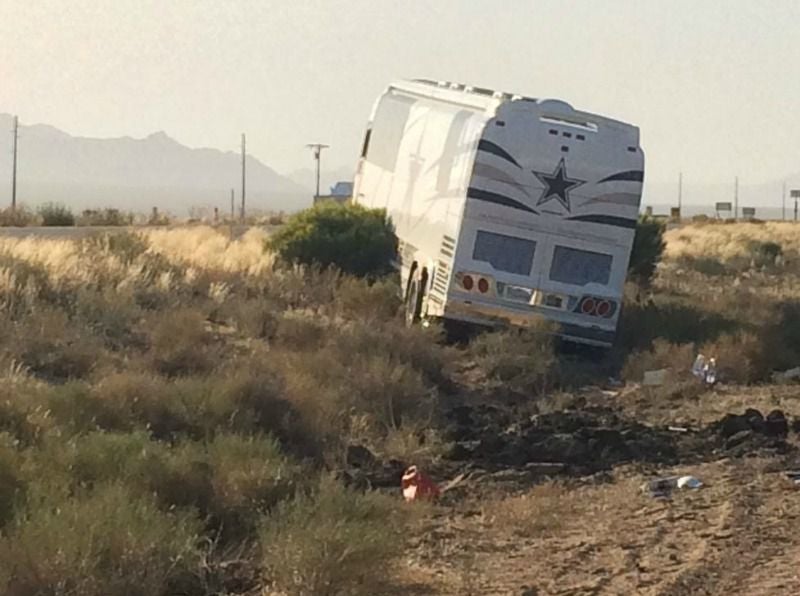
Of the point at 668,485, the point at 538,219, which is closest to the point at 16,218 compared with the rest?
the point at 538,219

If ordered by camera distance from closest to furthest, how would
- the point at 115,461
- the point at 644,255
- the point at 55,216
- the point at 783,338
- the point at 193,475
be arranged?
1. the point at 115,461
2. the point at 193,475
3. the point at 783,338
4. the point at 644,255
5. the point at 55,216

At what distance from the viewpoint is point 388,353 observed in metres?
20.6

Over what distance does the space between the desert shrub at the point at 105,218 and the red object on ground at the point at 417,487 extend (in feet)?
149

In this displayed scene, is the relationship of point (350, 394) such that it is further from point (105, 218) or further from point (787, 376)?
point (105, 218)

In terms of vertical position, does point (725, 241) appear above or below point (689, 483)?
below

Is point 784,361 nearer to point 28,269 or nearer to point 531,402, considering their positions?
point 531,402

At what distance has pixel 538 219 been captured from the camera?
23266 mm

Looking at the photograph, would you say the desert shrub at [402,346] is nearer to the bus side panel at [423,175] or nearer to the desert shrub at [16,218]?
the bus side panel at [423,175]

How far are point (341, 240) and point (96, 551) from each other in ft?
69.2

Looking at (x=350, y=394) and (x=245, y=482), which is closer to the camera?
(x=245, y=482)

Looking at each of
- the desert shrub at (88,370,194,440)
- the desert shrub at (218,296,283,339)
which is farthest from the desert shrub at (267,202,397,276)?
the desert shrub at (88,370,194,440)

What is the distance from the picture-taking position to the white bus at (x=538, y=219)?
2305cm

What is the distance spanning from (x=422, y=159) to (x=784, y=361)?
732 centimetres

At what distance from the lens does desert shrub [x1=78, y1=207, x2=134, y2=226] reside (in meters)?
59.0
